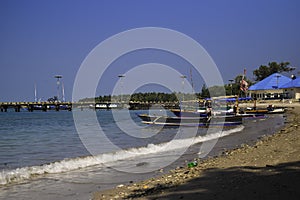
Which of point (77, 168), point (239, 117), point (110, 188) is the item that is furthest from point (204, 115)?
point (110, 188)

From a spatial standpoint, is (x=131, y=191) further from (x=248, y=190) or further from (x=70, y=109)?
(x=70, y=109)

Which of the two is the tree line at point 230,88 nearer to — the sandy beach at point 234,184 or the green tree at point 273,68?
the green tree at point 273,68

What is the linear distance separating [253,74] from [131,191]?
11649 centimetres

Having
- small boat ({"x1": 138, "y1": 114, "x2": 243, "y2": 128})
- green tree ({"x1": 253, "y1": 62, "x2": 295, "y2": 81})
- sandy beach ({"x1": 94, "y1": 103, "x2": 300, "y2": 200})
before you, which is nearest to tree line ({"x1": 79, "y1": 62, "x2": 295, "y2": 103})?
green tree ({"x1": 253, "y1": 62, "x2": 295, "y2": 81})

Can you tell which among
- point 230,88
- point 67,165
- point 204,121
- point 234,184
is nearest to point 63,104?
point 230,88

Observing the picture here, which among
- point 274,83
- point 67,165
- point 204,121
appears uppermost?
point 274,83

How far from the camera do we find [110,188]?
834 cm

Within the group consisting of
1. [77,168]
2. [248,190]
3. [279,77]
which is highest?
[279,77]

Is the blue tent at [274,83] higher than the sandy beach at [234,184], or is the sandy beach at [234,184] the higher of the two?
the blue tent at [274,83]

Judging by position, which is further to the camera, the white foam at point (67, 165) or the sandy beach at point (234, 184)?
the white foam at point (67, 165)

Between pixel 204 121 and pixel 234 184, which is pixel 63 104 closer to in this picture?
pixel 204 121

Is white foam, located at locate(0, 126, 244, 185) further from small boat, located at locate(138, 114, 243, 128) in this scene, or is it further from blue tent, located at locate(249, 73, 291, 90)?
blue tent, located at locate(249, 73, 291, 90)

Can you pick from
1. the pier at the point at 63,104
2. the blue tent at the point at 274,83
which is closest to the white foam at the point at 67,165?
the blue tent at the point at 274,83

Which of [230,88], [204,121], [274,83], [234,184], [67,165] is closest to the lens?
[234,184]
